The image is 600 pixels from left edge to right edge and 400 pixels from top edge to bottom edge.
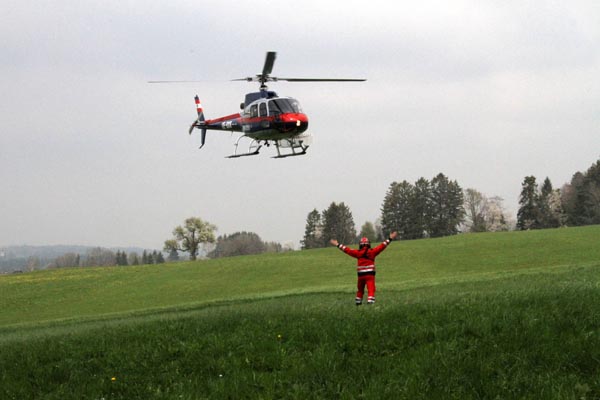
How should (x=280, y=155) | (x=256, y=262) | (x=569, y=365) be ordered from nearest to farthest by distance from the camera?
1. (x=569, y=365)
2. (x=280, y=155)
3. (x=256, y=262)

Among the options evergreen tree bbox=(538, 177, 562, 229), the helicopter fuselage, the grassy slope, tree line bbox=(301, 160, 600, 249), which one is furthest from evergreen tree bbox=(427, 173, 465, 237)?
the helicopter fuselage

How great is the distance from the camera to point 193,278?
53.7 m

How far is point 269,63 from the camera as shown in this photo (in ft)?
85.3

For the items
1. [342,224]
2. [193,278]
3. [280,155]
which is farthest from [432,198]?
[280,155]

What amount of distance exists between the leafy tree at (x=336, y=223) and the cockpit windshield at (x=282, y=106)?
9150 centimetres

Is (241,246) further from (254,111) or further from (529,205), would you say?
(254,111)

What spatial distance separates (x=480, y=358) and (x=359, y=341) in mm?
2428

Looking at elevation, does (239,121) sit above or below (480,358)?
above

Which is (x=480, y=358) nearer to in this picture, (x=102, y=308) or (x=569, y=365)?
(x=569, y=365)

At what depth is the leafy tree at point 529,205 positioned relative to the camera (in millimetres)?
108688

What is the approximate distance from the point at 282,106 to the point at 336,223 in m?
93.0

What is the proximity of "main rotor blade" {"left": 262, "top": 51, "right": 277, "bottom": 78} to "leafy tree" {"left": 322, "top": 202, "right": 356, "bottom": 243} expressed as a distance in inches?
3580

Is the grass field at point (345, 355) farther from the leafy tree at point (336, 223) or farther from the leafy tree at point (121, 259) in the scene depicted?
the leafy tree at point (121, 259)

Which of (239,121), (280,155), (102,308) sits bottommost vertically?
(102,308)
